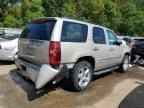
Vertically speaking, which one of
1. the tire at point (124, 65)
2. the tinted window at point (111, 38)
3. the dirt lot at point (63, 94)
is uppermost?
the tinted window at point (111, 38)

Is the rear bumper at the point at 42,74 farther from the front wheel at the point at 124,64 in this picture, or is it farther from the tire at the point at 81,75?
the front wheel at the point at 124,64

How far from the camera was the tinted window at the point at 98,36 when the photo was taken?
22.3 ft

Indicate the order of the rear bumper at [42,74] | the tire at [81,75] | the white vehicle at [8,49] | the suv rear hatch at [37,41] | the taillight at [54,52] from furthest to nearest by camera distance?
the white vehicle at [8,49], the tire at [81,75], the suv rear hatch at [37,41], the taillight at [54,52], the rear bumper at [42,74]

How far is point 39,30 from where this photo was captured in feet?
19.7

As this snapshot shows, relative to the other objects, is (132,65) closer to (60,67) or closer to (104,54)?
(104,54)

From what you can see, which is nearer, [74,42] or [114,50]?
[74,42]

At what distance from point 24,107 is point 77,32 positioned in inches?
92.3

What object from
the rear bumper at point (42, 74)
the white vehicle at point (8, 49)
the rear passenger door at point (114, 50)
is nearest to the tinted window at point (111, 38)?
the rear passenger door at point (114, 50)

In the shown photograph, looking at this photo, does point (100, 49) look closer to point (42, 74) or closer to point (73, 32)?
point (73, 32)

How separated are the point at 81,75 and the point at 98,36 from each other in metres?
1.41

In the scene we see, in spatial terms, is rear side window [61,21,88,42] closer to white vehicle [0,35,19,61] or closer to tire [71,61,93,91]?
tire [71,61,93,91]

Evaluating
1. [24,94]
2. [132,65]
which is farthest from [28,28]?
[132,65]

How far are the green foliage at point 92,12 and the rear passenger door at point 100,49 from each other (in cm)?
3114

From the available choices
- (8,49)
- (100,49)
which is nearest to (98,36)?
(100,49)
